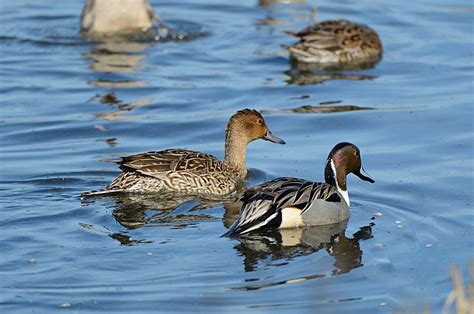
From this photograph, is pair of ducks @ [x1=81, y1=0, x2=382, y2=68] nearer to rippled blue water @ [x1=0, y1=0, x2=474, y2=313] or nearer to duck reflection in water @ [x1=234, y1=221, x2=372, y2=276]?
rippled blue water @ [x1=0, y1=0, x2=474, y2=313]

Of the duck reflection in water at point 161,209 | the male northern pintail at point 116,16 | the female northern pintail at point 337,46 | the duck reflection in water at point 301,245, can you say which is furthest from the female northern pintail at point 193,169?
the male northern pintail at point 116,16

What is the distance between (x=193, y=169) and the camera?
1138cm

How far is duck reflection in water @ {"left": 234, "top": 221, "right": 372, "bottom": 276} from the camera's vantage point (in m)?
9.28

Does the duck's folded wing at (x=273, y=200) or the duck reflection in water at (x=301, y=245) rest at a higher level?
the duck's folded wing at (x=273, y=200)

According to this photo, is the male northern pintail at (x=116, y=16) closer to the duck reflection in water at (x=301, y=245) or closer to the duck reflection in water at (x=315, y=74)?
the duck reflection in water at (x=315, y=74)

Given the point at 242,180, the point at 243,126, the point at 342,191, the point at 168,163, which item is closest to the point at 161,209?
the point at 168,163

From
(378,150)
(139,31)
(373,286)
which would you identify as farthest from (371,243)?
(139,31)

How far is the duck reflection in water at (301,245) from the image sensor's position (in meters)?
9.28

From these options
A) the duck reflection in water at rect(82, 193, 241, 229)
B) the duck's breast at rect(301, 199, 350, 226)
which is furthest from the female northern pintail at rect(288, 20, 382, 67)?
the duck's breast at rect(301, 199, 350, 226)

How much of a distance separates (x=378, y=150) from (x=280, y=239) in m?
2.89

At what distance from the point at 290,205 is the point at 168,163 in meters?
1.66

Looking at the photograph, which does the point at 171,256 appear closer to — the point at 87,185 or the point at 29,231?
the point at 29,231

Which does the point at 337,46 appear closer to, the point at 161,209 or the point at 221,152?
the point at 221,152

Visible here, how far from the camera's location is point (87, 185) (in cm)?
1153
